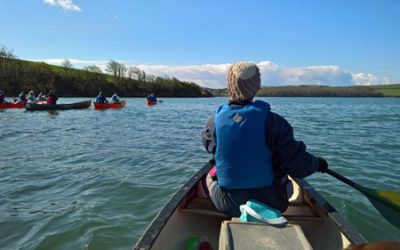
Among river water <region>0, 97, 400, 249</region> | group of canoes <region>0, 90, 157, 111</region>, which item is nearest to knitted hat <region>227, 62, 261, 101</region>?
river water <region>0, 97, 400, 249</region>

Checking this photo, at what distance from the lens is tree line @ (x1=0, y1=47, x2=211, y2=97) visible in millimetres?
63062

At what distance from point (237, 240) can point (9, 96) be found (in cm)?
6748

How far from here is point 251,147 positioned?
3.32 meters

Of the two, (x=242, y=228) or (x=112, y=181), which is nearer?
(x=242, y=228)

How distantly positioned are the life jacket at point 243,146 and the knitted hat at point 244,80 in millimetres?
115

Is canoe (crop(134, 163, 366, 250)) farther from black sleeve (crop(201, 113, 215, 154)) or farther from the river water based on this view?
the river water

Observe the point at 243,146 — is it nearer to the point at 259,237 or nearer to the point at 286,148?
the point at 286,148

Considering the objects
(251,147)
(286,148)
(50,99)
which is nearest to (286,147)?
(286,148)

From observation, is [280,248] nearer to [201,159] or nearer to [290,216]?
[290,216]

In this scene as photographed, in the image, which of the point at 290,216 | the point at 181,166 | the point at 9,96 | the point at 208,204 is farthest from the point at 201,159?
the point at 9,96

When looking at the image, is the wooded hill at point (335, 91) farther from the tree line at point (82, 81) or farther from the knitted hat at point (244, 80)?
the knitted hat at point (244, 80)

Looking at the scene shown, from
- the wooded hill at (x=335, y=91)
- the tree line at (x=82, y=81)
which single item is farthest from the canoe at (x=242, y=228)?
the wooded hill at (x=335, y=91)

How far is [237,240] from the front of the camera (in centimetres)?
274

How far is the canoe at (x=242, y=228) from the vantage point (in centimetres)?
279
